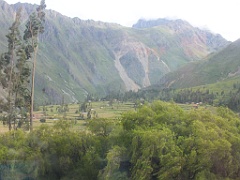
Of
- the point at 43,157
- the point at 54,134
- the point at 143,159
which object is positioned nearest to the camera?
the point at 143,159

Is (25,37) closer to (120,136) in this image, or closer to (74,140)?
(74,140)

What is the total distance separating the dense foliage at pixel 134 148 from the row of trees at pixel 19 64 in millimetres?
8013

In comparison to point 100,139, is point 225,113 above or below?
above

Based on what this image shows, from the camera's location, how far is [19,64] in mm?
51969

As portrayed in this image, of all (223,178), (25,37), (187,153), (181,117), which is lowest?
(223,178)

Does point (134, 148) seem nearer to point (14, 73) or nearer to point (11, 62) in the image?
point (14, 73)

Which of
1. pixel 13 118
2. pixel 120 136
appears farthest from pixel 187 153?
pixel 13 118

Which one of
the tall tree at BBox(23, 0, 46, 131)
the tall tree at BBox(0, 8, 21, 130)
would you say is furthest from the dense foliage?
the tall tree at BBox(23, 0, 46, 131)

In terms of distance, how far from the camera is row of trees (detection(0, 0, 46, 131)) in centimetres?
5119

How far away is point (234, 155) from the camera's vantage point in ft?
133

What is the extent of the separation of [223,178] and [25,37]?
33459mm

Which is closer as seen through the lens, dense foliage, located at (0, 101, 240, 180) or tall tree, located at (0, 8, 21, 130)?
dense foliage, located at (0, 101, 240, 180)

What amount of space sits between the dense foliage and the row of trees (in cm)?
801

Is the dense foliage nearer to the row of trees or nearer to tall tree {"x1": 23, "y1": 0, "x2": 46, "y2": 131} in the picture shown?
the row of trees
